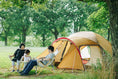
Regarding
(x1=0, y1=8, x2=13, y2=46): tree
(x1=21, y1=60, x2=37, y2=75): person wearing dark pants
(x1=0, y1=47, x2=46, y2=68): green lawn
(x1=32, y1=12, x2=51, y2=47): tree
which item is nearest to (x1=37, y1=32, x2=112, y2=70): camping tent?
(x1=0, y1=47, x2=46, y2=68): green lawn

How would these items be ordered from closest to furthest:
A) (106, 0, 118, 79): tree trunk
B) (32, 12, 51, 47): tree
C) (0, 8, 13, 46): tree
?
(106, 0, 118, 79): tree trunk < (32, 12, 51, 47): tree < (0, 8, 13, 46): tree

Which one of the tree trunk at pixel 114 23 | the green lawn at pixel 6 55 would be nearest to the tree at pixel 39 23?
the green lawn at pixel 6 55

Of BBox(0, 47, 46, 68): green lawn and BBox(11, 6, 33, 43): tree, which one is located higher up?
Result: BBox(11, 6, 33, 43): tree

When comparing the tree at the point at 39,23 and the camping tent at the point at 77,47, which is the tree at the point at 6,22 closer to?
the tree at the point at 39,23

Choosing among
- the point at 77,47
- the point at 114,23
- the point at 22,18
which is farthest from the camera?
the point at 22,18

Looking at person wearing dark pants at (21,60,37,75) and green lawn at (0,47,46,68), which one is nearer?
person wearing dark pants at (21,60,37,75)

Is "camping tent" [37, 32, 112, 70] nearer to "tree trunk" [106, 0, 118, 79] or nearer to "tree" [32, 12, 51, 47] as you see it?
"tree trunk" [106, 0, 118, 79]

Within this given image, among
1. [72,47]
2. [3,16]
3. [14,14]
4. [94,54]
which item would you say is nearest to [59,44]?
[72,47]

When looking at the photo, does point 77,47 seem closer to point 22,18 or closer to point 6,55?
point 6,55

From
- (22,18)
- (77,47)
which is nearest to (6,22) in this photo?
(22,18)

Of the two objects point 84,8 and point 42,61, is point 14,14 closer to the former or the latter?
point 84,8

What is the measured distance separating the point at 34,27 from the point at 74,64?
22.3m

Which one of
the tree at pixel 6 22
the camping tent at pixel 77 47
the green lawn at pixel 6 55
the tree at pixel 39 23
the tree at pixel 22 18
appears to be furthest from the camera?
the tree at pixel 6 22

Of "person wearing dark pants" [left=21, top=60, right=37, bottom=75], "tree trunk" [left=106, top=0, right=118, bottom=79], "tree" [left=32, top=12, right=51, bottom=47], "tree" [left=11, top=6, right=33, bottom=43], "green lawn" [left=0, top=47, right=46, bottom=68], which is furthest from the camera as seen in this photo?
"tree" [left=11, top=6, right=33, bottom=43]
